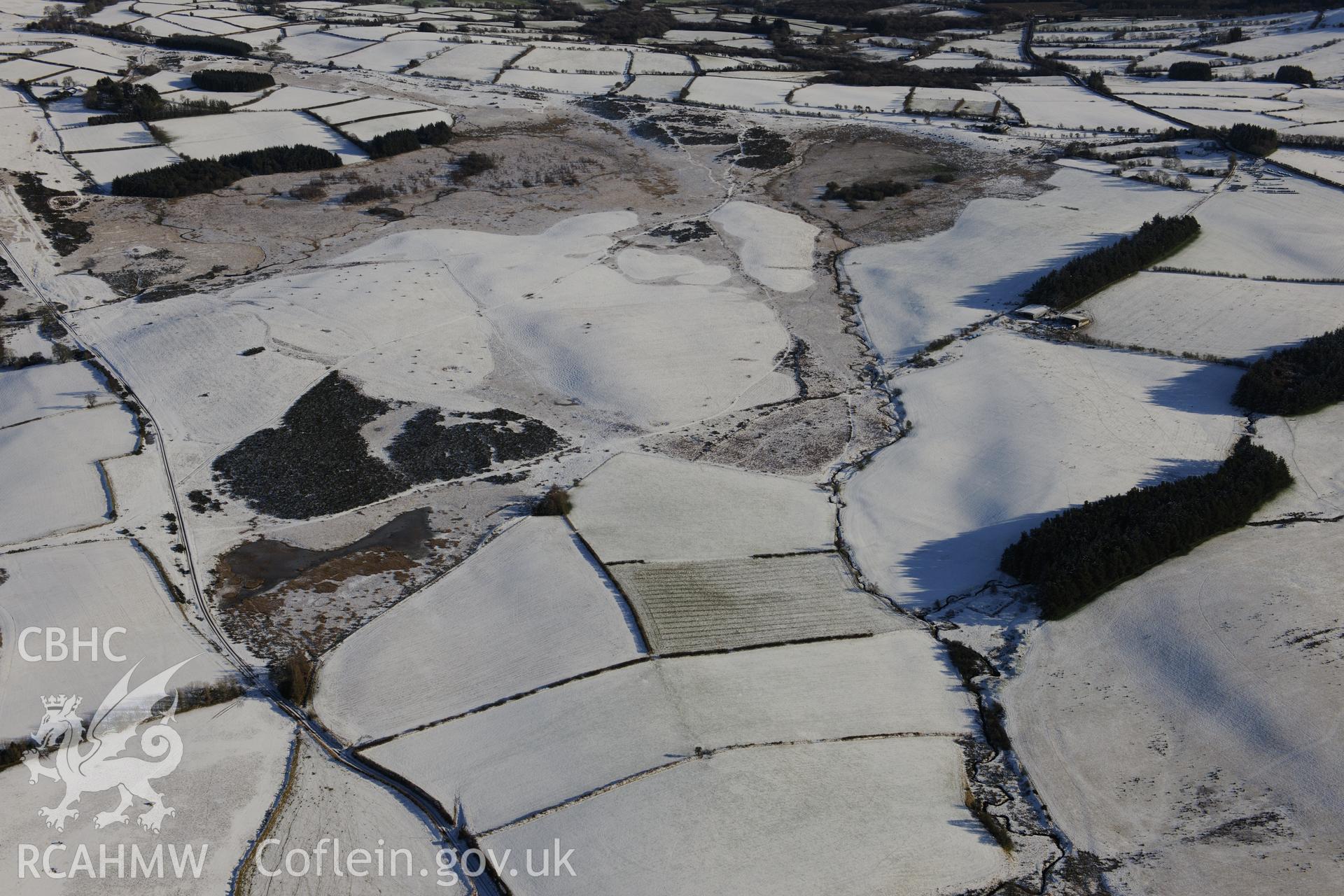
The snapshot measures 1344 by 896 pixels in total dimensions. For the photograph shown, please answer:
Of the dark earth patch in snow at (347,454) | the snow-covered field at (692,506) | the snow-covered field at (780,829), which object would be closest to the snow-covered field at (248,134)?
the snow-covered field at (692,506)

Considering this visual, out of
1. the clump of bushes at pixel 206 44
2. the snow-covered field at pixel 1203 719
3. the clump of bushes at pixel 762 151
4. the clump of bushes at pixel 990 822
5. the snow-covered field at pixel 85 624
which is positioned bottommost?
the snow-covered field at pixel 85 624

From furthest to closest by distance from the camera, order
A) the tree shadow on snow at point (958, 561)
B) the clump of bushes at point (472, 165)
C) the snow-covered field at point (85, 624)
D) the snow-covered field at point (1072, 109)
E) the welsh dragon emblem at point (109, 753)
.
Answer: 1. the snow-covered field at point (1072, 109)
2. the clump of bushes at point (472, 165)
3. the tree shadow on snow at point (958, 561)
4. the snow-covered field at point (85, 624)
5. the welsh dragon emblem at point (109, 753)

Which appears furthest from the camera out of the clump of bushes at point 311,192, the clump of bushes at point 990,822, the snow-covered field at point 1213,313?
the clump of bushes at point 311,192

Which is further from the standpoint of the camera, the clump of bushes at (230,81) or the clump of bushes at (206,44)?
the clump of bushes at (206,44)

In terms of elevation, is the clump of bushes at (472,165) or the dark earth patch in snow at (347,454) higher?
the clump of bushes at (472,165)

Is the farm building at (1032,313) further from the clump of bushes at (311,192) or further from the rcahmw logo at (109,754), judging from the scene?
the clump of bushes at (311,192)

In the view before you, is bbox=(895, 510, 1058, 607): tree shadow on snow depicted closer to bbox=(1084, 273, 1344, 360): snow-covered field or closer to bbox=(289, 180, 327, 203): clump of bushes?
bbox=(1084, 273, 1344, 360): snow-covered field

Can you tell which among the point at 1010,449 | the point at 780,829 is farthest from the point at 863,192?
the point at 780,829
